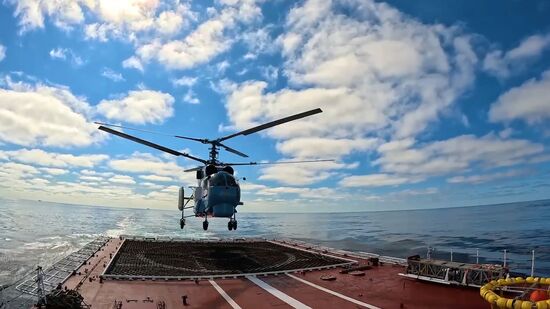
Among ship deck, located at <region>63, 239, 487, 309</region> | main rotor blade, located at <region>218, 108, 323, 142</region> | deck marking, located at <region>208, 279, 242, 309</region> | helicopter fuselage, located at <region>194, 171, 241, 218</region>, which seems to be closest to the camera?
deck marking, located at <region>208, 279, 242, 309</region>

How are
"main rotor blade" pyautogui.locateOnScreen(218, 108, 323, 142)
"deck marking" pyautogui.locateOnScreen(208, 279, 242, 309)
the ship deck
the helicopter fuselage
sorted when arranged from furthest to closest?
the helicopter fuselage → "main rotor blade" pyautogui.locateOnScreen(218, 108, 323, 142) → the ship deck → "deck marking" pyautogui.locateOnScreen(208, 279, 242, 309)

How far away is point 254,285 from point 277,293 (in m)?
2.13

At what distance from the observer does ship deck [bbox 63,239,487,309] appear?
15.7m

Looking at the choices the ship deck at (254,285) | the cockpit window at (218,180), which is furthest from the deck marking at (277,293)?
the cockpit window at (218,180)

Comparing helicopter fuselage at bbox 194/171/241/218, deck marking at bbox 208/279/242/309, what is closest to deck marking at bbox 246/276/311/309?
deck marking at bbox 208/279/242/309

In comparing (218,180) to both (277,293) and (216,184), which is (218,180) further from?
(277,293)

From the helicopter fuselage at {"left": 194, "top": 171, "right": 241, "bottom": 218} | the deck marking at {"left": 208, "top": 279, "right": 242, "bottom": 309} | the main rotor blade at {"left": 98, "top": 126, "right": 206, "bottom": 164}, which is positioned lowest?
the deck marking at {"left": 208, "top": 279, "right": 242, "bottom": 309}

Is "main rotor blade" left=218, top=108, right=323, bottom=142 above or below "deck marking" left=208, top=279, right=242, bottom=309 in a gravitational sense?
above

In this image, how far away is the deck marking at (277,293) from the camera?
15523 millimetres

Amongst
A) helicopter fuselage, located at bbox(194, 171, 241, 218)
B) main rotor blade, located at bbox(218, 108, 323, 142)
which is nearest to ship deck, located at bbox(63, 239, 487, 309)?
helicopter fuselage, located at bbox(194, 171, 241, 218)

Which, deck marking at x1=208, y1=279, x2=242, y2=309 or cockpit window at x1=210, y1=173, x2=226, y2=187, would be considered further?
cockpit window at x1=210, y1=173, x2=226, y2=187

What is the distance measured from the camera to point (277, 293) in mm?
17594

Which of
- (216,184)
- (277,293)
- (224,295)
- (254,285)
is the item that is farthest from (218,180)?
(277,293)

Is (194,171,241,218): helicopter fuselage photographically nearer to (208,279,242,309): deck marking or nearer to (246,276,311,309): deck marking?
(246,276,311,309): deck marking
